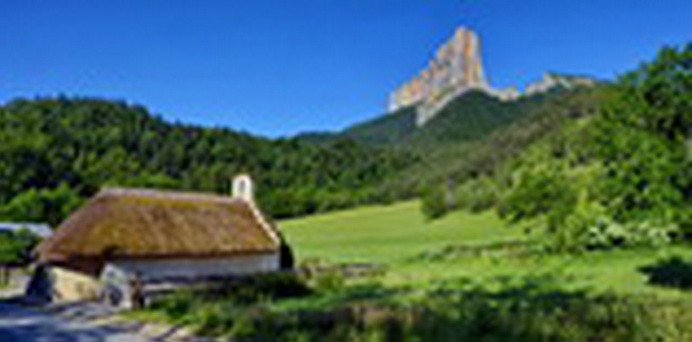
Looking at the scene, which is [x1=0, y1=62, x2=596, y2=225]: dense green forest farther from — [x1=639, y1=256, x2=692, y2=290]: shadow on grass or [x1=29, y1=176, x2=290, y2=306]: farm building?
[x1=639, y1=256, x2=692, y2=290]: shadow on grass

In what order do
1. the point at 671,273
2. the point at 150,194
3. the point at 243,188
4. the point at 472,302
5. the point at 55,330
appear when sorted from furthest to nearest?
the point at 243,188
the point at 150,194
the point at 671,273
the point at 472,302
the point at 55,330

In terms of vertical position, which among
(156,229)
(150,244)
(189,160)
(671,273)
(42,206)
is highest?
(189,160)

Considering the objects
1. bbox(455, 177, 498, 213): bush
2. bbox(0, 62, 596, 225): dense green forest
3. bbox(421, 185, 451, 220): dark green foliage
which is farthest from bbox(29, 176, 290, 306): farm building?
bbox(0, 62, 596, 225): dense green forest

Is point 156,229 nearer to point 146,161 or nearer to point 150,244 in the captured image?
point 150,244

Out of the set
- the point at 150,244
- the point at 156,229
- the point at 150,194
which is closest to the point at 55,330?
the point at 150,244

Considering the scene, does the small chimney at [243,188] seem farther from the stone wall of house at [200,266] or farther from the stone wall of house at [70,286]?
the stone wall of house at [70,286]

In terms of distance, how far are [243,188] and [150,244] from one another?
31.3 feet

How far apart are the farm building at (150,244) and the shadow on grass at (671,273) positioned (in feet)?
46.5

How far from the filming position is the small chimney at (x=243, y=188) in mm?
31578

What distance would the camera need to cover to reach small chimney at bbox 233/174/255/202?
31578 mm

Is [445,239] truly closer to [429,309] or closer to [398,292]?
[398,292]

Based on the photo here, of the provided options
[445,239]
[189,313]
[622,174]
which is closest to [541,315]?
[622,174]

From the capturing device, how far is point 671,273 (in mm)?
18484

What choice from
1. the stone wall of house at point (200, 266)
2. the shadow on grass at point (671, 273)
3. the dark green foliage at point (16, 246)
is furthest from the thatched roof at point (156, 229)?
the shadow on grass at point (671, 273)
